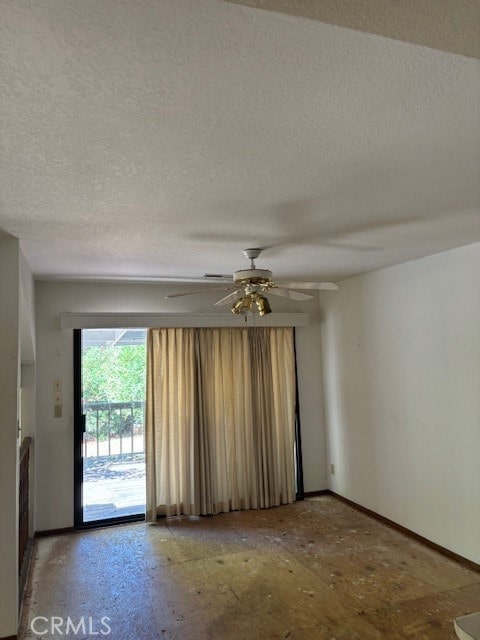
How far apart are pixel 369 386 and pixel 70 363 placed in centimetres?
303

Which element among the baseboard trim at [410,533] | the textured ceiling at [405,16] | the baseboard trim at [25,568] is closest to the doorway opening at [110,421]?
the baseboard trim at [25,568]

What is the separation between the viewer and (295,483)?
510 centimetres

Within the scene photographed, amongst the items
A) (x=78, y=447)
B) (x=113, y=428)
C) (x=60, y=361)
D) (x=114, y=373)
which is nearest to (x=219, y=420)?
(x=113, y=428)

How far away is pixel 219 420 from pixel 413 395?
6.63 ft

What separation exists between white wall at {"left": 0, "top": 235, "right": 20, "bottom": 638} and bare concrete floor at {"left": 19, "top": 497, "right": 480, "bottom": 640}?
0.43m

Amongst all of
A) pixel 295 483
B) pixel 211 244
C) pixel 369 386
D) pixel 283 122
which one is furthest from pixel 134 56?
pixel 295 483

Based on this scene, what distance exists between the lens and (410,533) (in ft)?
13.0

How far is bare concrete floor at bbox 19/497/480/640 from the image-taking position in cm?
274

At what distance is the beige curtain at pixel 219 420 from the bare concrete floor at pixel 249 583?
0.40 meters

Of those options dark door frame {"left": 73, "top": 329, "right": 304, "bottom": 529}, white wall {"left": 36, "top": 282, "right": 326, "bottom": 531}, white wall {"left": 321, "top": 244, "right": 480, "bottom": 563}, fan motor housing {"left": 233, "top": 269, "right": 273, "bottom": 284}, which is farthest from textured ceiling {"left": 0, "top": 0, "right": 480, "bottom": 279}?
dark door frame {"left": 73, "top": 329, "right": 304, "bottom": 529}

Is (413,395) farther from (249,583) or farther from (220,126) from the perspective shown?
(220,126)

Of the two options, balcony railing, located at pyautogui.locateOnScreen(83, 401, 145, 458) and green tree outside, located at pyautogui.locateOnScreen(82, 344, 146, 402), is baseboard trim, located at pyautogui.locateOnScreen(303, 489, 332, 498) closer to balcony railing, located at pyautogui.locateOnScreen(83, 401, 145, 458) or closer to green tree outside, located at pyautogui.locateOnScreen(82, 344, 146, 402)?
balcony railing, located at pyautogui.locateOnScreen(83, 401, 145, 458)

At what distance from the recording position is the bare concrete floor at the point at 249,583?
2.74 meters

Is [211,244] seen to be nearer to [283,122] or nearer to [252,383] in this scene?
[283,122]
